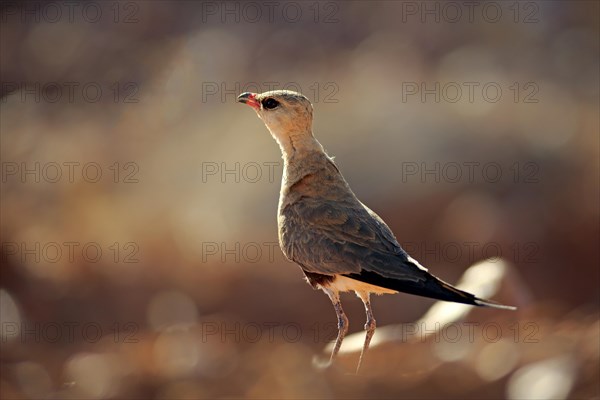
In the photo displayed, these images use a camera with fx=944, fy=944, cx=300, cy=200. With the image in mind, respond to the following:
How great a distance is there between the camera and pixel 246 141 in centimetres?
2500

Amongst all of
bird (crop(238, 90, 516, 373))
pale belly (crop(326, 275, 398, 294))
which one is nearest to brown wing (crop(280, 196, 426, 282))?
bird (crop(238, 90, 516, 373))

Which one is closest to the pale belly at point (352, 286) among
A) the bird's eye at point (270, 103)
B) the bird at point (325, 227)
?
the bird at point (325, 227)

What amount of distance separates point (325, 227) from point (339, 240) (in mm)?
219

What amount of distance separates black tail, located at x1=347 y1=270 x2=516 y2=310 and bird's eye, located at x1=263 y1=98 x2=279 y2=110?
185 centimetres

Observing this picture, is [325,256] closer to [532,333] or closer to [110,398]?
[110,398]

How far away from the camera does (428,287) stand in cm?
839

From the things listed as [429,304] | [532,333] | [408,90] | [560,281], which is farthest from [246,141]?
[532,333]

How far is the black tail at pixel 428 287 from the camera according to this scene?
8070 mm

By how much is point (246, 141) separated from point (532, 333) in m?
10.6

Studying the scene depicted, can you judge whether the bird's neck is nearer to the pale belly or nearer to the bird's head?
the bird's head

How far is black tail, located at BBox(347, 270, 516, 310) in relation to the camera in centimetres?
807

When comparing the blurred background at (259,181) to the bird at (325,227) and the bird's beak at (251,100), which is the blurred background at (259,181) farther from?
the bird's beak at (251,100)

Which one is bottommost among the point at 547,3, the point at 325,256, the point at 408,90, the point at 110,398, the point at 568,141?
the point at 110,398

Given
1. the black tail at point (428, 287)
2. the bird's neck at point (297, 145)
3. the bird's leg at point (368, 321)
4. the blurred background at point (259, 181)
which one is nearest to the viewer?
the black tail at point (428, 287)
